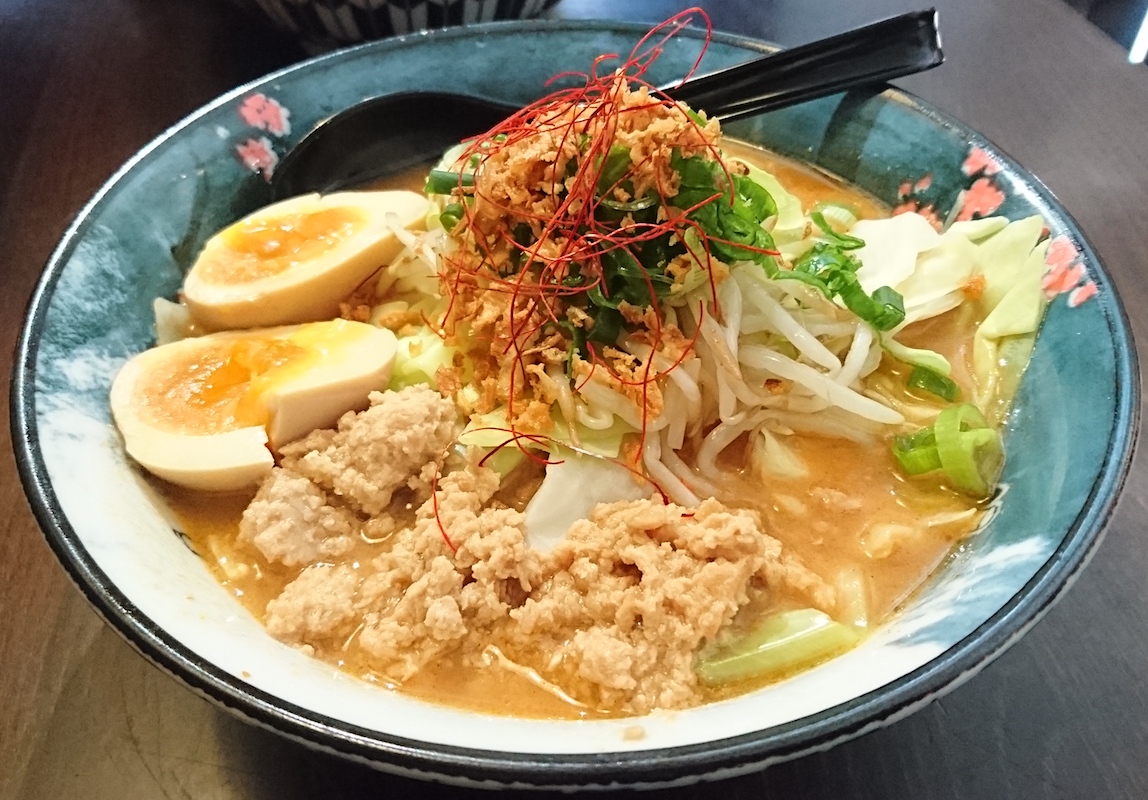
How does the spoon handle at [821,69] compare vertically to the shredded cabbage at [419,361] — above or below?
above

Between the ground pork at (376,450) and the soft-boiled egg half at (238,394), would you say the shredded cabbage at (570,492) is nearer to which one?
the ground pork at (376,450)

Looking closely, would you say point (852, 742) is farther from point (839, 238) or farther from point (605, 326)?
point (839, 238)

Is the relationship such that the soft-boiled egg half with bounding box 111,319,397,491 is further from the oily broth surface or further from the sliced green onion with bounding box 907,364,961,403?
the sliced green onion with bounding box 907,364,961,403

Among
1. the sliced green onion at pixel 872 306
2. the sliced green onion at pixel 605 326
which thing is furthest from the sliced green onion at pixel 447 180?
the sliced green onion at pixel 872 306

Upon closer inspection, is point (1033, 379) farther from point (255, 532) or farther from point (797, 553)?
point (255, 532)

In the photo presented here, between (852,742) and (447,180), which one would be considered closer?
(852,742)

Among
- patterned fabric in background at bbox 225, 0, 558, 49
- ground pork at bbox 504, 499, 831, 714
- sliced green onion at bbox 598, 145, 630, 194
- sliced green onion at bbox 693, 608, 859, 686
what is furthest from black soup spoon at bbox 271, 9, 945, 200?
sliced green onion at bbox 693, 608, 859, 686

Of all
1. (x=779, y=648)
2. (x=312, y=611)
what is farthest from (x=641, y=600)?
(x=312, y=611)
